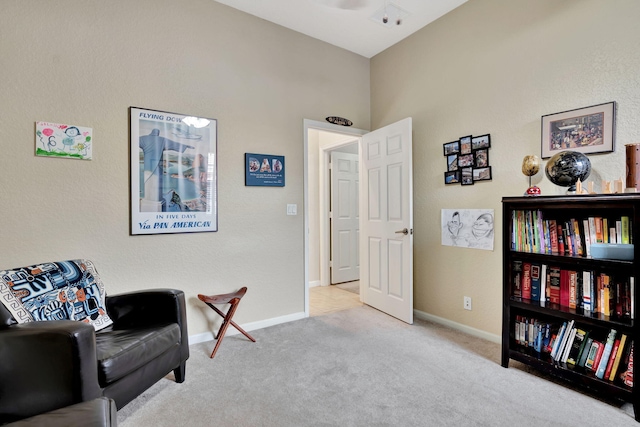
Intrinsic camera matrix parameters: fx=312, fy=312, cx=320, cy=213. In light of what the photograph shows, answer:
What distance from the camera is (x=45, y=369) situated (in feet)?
4.58

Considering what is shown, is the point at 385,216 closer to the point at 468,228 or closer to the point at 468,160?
the point at 468,228

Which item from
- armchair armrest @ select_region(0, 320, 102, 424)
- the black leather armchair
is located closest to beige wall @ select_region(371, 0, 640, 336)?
the black leather armchair

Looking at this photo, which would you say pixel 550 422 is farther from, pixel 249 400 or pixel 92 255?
pixel 92 255

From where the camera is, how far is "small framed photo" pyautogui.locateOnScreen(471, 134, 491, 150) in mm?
2713

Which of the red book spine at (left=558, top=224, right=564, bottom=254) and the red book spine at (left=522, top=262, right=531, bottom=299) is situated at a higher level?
the red book spine at (left=558, top=224, right=564, bottom=254)

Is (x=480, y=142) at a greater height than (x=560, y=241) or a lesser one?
greater

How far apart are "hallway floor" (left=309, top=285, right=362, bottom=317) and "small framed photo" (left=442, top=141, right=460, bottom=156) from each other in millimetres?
2048

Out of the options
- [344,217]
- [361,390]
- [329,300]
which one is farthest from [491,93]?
[329,300]

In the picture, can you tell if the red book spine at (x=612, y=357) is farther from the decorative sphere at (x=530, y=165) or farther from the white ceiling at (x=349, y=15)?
the white ceiling at (x=349, y=15)

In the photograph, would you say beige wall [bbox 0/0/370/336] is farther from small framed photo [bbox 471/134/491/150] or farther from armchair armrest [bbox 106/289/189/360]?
small framed photo [bbox 471/134/491/150]


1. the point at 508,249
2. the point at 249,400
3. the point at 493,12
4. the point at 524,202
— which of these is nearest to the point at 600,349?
the point at 508,249

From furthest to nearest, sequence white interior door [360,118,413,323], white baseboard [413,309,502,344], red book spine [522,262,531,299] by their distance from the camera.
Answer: white interior door [360,118,413,323] → white baseboard [413,309,502,344] → red book spine [522,262,531,299]

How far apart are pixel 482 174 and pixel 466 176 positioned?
5.9 inches

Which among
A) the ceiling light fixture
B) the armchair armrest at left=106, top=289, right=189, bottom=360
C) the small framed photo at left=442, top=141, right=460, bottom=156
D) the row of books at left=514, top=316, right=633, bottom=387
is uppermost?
the ceiling light fixture
